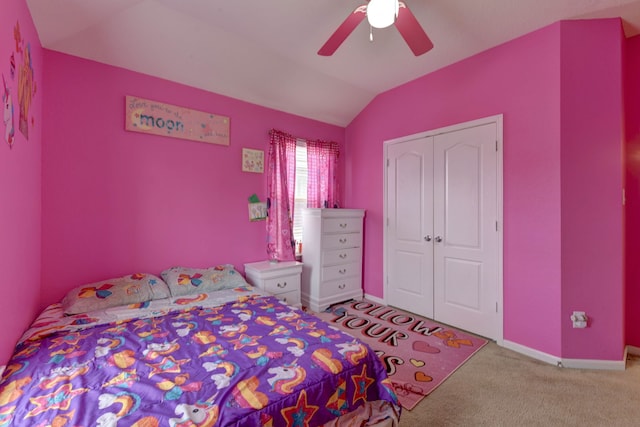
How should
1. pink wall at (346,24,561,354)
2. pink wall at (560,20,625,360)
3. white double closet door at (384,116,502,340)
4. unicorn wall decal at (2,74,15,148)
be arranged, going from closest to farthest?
unicorn wall decal at (2,74,15,148), pink wall at (560,20,625,360), pink wall at (346,24,561,354), white double closet door at (384,116,502,340)

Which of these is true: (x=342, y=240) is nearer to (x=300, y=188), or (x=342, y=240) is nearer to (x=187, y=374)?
(x=300, y=188)

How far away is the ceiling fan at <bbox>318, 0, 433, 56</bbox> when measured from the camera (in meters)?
1.53

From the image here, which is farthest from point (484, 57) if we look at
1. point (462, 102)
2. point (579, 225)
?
point (579, 225)

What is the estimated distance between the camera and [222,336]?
171cm

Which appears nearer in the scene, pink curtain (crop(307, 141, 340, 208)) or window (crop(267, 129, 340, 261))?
window (crop(267, 129, 340, 261))

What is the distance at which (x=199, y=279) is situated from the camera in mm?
2561

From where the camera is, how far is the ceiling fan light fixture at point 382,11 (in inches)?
59.2

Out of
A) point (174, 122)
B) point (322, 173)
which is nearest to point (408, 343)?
point (322, 173)

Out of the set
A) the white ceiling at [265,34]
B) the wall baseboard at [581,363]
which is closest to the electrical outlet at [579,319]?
the wall baseboard at [581,363]

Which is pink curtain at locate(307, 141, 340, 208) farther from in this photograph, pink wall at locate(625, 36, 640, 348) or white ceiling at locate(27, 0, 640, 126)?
pink wall at locate(625, 36, 640, 348)

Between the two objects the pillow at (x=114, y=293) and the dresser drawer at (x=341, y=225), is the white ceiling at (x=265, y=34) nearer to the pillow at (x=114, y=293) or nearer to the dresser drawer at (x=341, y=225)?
the dresser drawer at (x=341, y=225)

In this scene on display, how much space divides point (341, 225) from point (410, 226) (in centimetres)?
82

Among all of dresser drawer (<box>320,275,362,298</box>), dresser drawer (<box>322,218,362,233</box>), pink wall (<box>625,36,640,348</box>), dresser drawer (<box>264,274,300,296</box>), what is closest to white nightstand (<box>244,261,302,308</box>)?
dresser drawer (<box>264,274,300,296</box>)

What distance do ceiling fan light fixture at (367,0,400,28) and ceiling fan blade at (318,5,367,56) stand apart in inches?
5.8
